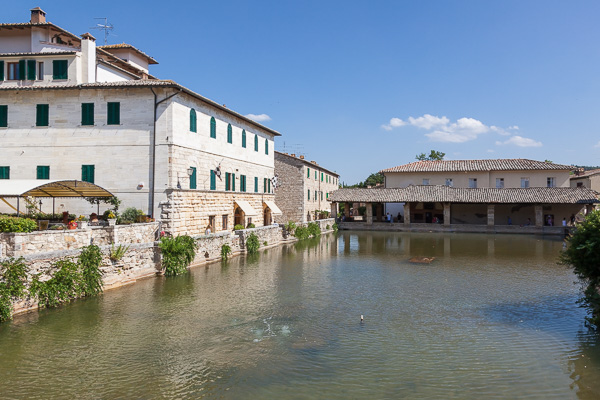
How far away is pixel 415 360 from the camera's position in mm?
7945

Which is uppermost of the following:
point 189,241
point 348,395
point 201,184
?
point 201,184

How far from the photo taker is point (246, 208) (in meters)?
26.8

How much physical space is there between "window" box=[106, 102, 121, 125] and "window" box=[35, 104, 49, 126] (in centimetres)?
312

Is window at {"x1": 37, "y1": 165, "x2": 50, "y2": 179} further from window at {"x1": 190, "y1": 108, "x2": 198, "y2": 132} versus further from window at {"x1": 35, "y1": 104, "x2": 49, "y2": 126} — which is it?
window at {"x1": 190, "y1": 108, "x2": 198, "y2": 132}

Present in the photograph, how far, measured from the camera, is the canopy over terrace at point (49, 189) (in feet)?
47.3

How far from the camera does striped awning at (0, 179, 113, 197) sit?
14468 mm

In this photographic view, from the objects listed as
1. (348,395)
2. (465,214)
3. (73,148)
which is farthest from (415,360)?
(465,214)

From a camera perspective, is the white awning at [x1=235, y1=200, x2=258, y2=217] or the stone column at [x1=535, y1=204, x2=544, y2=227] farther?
the stone column at [x1=535, y1=204, x2=544, y2=227]

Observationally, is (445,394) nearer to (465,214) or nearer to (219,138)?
(219,138)

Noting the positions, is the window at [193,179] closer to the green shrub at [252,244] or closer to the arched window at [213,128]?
the arched window at [213,128]

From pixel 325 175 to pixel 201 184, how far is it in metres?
28.0

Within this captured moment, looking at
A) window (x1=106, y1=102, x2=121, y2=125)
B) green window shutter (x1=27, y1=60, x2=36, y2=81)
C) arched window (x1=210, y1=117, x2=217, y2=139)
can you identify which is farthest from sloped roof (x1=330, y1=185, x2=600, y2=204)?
green window shutter (x1=27, y1=60, x2=36, y2=81)

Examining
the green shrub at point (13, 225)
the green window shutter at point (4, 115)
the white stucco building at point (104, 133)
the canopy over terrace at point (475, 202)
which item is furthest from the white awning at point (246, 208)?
the canopy over terrace at point (475, 202)

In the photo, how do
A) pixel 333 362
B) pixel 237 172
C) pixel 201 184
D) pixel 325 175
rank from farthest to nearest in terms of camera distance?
pixel 325 175 → pixel 237 172 → pixel 201 184 → pixel 333 362
